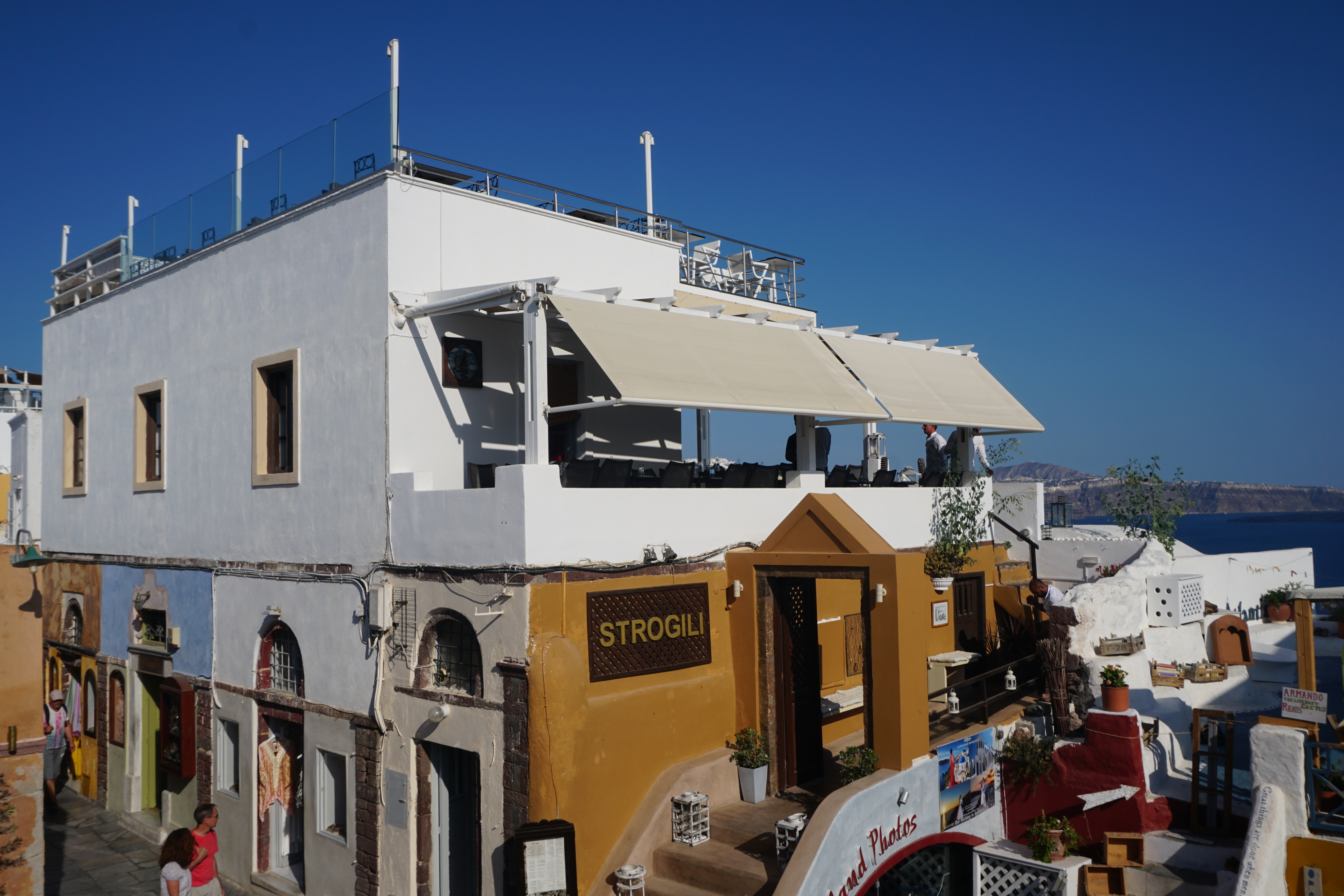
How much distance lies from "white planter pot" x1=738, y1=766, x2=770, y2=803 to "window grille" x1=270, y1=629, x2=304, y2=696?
6.18 metres

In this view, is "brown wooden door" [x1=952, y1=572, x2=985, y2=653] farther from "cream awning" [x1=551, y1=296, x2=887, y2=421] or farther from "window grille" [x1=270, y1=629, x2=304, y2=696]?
"window grille" [x1=270, y1=629, x2=304, y2=696]

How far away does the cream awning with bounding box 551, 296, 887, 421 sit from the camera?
10383 millimetres

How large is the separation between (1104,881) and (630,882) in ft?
18.5

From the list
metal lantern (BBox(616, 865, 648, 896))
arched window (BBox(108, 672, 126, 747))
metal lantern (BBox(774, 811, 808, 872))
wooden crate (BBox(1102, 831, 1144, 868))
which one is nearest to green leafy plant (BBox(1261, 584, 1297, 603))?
wooden crate (BBox(1102, 831, 1144, 868))

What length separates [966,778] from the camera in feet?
36.6

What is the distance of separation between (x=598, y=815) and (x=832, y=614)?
214 inches

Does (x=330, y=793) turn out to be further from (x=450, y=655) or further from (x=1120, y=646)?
(x=1120, y=646)

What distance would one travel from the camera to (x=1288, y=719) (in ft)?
34.1

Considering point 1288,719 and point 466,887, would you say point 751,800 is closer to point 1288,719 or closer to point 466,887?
point 466,887

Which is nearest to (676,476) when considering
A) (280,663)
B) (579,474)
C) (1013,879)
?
(579,474)

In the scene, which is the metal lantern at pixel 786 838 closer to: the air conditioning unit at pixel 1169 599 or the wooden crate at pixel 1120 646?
the wooden crate at pixel 1120 646

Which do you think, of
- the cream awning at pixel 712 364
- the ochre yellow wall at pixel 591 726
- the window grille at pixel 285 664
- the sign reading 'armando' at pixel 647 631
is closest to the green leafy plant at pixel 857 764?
the ochre yellow wall at pixel 591 726

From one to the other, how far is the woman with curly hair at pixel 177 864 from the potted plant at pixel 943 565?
1027 cm

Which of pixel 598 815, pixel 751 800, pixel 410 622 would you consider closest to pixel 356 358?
pixel 410 622
